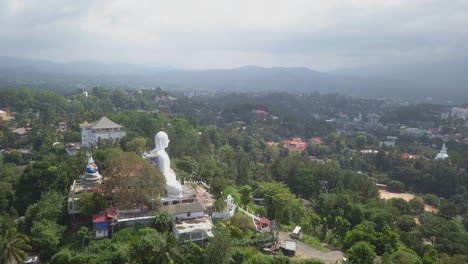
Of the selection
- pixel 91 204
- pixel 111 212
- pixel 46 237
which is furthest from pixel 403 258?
pixel 46 237

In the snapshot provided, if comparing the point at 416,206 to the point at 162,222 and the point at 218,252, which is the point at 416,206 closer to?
the point at 218,252

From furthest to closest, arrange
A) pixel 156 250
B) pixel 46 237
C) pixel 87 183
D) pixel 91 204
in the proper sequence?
pixel 87 183
pixel 91 204
pixel 46 237
pixel 156 250

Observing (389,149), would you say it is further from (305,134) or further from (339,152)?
(305,134)

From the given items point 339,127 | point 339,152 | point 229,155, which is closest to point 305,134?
point 339,152

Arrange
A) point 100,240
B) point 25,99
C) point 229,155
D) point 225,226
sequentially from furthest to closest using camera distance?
point 25,99 < point 229,155 < point 225,226 < point 100,240

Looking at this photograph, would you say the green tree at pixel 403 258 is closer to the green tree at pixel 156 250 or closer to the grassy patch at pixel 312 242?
the grassy patch at pixel 312 242

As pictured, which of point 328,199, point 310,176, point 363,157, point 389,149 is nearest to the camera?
point 328,199
